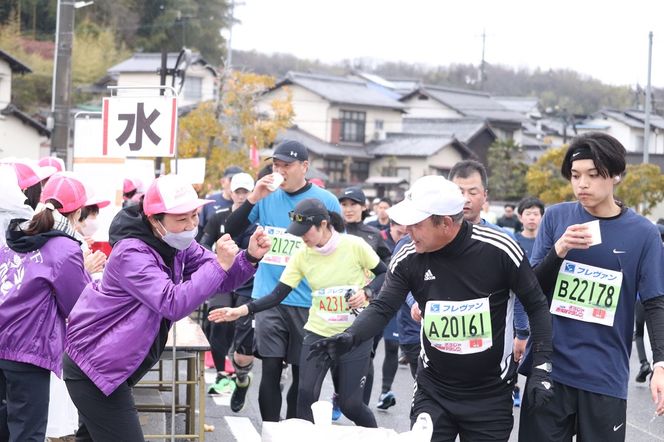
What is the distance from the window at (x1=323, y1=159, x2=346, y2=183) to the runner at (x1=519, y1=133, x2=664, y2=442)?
55.8 metres

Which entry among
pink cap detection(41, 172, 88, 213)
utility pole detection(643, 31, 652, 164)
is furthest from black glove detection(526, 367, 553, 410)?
utility pole detection(643, 31, 652, 164)

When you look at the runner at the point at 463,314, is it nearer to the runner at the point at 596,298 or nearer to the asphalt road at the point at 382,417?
the runner at the point at 596,298

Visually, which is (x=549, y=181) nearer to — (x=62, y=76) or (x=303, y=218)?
(x=62, y=76)

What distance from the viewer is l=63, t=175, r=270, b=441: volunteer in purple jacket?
5.08 metres

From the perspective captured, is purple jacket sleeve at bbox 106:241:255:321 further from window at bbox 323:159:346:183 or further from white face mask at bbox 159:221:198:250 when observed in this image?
window at bbox 323:159:346:183

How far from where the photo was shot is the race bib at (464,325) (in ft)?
16.9

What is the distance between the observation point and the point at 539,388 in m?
5.01

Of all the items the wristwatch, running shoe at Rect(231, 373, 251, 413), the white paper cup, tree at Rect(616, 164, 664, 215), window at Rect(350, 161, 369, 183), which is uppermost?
the wristwatch

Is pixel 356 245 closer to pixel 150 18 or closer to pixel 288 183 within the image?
pixel 288 183

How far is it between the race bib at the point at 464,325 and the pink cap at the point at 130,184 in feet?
29.4

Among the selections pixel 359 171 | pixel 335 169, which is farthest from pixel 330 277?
pixel 359 171

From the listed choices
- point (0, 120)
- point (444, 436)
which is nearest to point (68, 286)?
point (444, 436)

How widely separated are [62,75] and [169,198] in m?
13.5

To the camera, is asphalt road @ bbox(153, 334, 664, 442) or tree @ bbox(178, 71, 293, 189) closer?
asphalt road @ bbox(153, 334, 664, 442)
